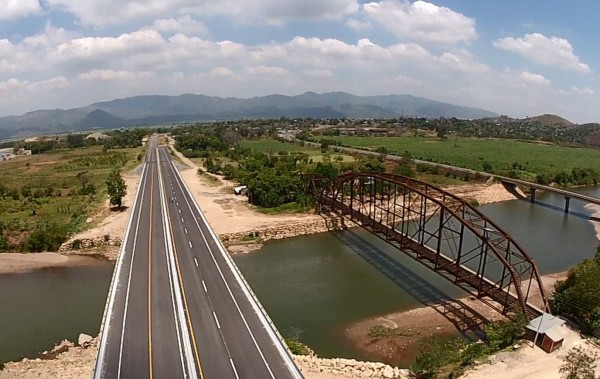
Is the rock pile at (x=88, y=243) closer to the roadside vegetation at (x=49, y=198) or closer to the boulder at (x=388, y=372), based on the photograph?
the roadside vegetation at (x=49, y=198)

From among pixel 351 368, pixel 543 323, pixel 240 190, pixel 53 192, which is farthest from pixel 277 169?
pixel 543 323

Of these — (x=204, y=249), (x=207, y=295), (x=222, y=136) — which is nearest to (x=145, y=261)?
(x=204, y=249)

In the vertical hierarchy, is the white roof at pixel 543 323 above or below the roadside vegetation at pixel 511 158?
below

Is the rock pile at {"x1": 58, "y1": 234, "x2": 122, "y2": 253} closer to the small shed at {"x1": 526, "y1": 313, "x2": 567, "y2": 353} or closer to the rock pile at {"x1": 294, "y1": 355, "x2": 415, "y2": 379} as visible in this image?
the rock pile at {"x1": 294, "y1": 355, "x2": 415, "y2": 379}

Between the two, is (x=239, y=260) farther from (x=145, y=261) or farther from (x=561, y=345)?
(x=561, y=345)

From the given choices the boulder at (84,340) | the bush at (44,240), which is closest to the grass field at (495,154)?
the bush at (44,240)

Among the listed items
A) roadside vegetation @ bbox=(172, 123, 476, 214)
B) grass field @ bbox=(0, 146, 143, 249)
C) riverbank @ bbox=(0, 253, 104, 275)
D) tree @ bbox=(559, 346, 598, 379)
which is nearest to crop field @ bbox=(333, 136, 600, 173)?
roadside vegetation @ bbox=(172, 123, 476, 214)
